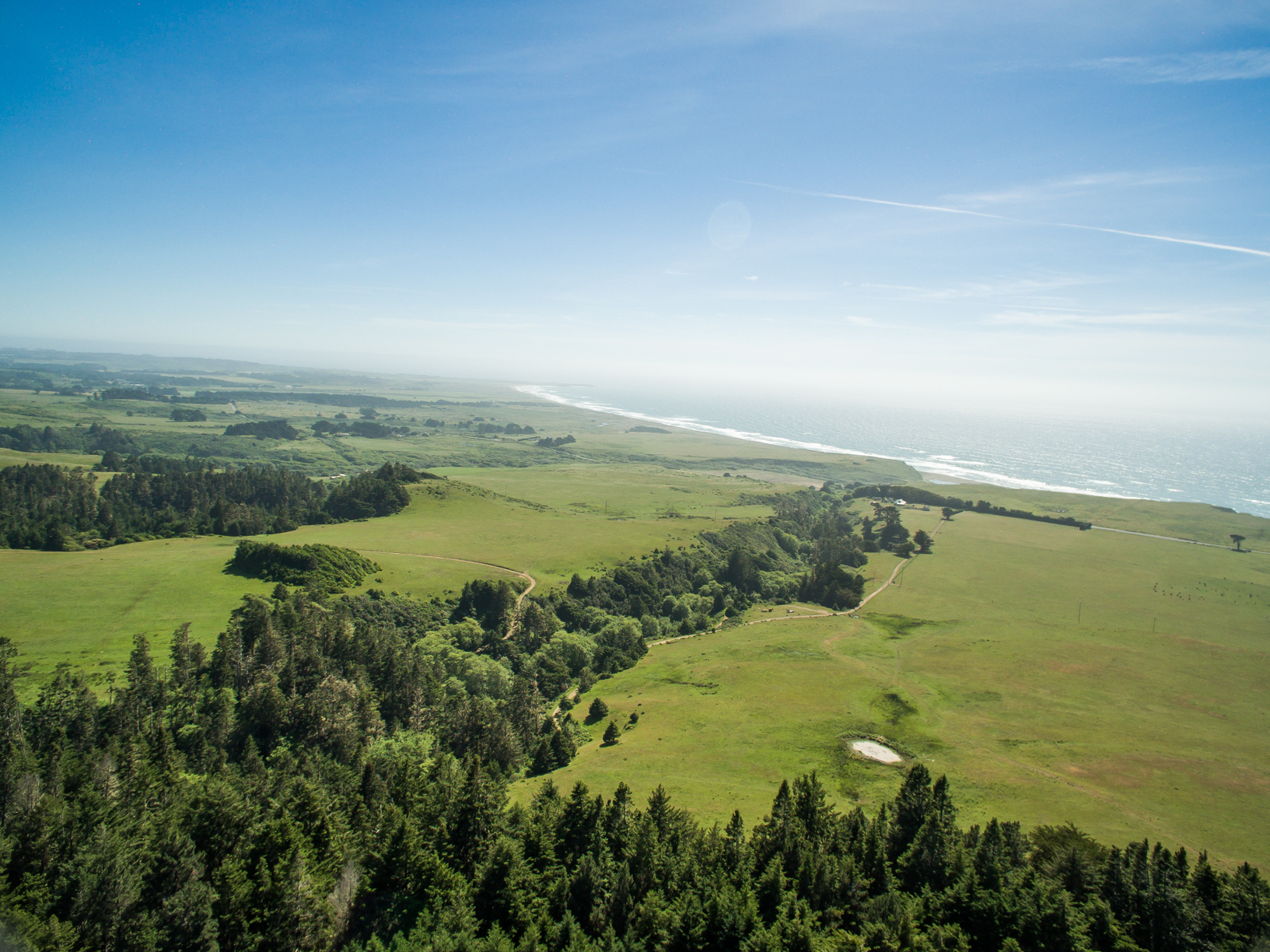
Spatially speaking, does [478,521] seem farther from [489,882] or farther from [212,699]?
[489,882]

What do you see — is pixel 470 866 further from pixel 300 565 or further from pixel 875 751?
pixel 300 565

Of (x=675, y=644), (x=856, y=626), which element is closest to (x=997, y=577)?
(x=856, y=626)

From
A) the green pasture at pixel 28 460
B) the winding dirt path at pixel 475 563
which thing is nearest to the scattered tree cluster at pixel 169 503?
the green pasture at pixel 28 460

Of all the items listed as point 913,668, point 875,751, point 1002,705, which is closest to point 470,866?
point 875,751

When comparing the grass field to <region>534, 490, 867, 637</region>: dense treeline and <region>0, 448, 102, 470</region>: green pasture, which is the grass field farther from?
<region>0, 448, 102, 470</region>: green pasture

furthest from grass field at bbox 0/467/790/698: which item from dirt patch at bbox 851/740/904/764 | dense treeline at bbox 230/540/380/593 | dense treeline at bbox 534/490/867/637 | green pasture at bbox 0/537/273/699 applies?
dirt patch at bbox 851/740/904/764
